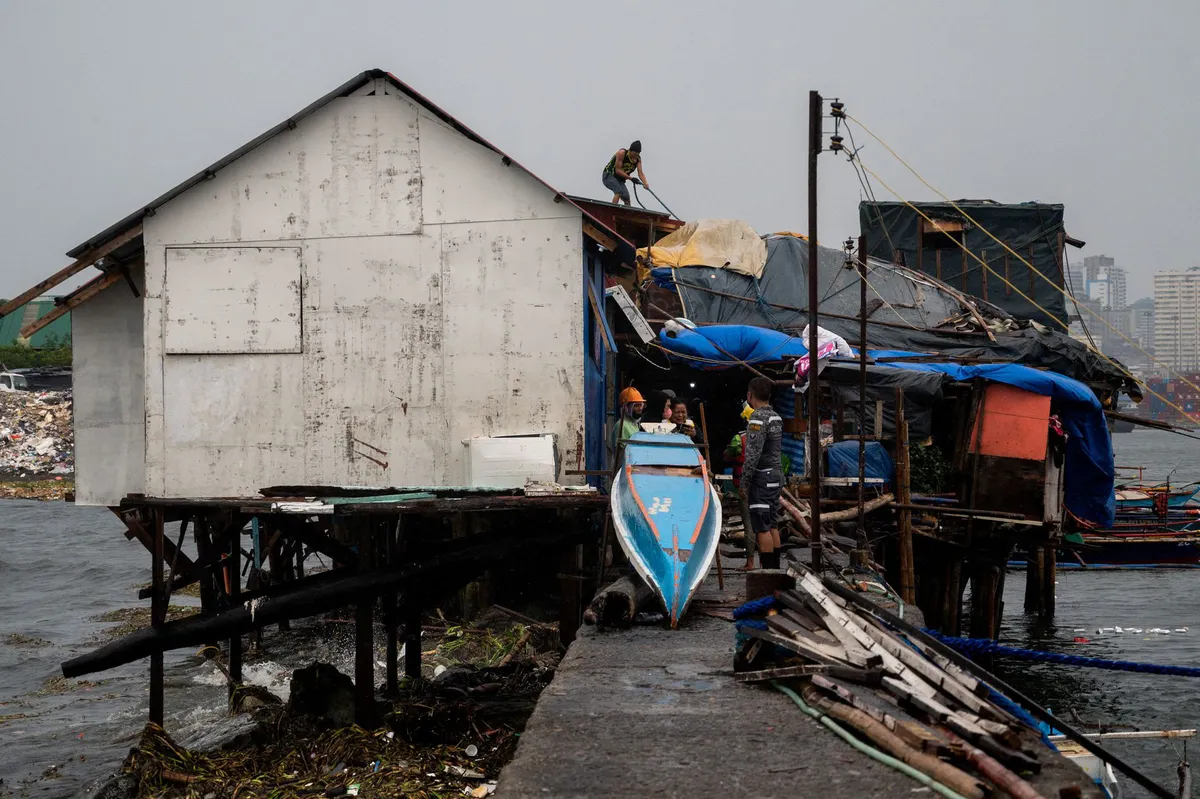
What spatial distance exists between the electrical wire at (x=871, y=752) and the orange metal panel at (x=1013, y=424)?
42.0 ft

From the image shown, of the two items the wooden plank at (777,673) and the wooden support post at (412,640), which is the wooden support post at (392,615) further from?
the wooden plank at (777,673)

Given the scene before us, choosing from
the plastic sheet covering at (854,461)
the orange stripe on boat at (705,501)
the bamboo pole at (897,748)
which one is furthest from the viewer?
→ the plastic sheet covering at (854,461)

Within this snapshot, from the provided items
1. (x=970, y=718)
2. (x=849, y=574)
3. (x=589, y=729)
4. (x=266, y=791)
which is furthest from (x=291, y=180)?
(x=970, y=718)

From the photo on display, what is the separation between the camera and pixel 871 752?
644 cm

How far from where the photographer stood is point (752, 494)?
12.0 metres

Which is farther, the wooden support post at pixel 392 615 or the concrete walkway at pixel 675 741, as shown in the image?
the wooden support post at pixel 392 615

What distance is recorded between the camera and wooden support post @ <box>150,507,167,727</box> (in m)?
13.3

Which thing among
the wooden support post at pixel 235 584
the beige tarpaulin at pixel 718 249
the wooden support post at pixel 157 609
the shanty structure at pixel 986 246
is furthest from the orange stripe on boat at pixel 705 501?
the shanty structure at pixel 986 246

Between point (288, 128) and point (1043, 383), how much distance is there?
12.7 metres

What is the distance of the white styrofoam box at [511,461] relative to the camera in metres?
13.4

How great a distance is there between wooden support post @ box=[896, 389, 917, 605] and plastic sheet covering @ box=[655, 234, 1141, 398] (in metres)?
8.28

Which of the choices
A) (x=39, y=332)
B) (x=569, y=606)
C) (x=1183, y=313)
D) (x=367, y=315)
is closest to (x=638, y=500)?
(x=569, y=606)

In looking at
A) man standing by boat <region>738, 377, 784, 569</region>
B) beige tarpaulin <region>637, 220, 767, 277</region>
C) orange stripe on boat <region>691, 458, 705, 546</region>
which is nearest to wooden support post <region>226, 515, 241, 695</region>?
orange stripe on boat <region>691, 458, 705, 546</region>

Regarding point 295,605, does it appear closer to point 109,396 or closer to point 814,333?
point 109,396
